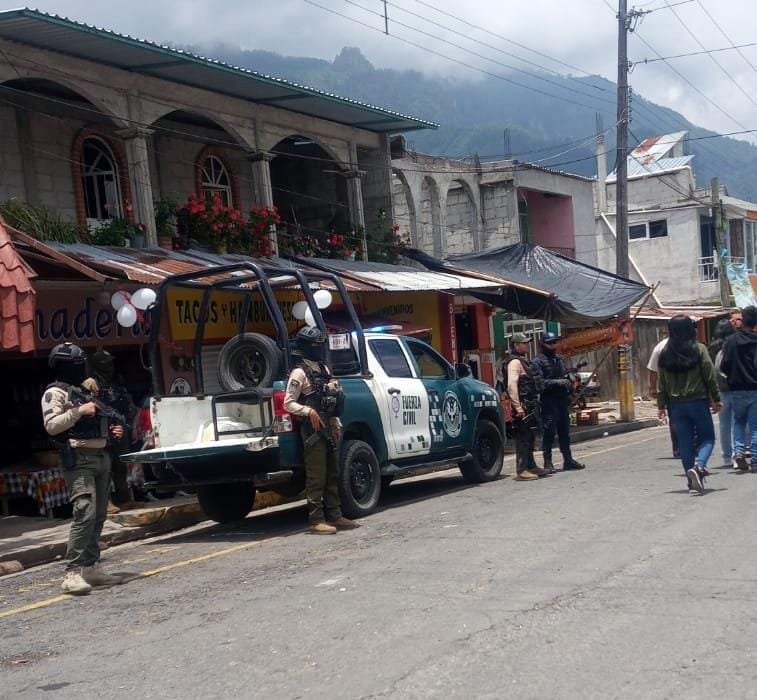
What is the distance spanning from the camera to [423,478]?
45.2 ft

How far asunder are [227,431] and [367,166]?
41.2 feet

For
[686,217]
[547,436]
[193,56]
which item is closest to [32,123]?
[193,56]

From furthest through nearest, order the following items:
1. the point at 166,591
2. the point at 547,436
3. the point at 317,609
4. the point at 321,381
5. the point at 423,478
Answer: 1. the point at 423,478
2. the point at 547,436
3. the point at 321,381
4. the point at 166,591
5. the point at 317,609

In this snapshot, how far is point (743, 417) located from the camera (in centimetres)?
1075

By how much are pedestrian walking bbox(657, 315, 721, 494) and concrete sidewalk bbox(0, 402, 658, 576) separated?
494cm

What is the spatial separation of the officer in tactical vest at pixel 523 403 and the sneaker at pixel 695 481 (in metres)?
2.67

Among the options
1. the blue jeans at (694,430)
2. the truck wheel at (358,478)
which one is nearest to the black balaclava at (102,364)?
the truck wheel at (358,478)

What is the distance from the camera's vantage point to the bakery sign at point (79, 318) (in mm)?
11836

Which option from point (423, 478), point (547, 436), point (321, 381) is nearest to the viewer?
point (321, 381)

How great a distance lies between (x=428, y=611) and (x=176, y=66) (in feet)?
35.8

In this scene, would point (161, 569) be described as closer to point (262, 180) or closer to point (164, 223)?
point (164, 223)

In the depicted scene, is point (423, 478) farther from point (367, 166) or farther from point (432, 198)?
point (432, 198)

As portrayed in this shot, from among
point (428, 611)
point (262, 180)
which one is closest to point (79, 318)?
point (262, 180)

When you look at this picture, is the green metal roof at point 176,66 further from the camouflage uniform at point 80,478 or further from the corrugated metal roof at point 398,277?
the camouflage uniform at point 80,478
